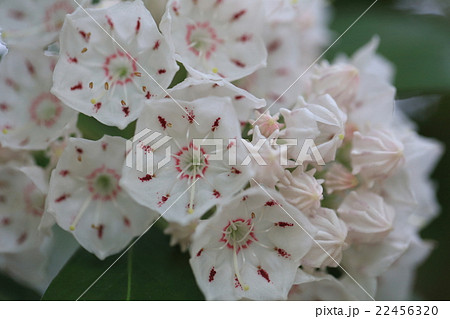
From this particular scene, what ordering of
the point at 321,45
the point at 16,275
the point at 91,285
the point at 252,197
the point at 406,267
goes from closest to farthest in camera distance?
1. the point at 252,197
2. the point at 91,285
3. the point at 16,275
4. the point at 406,267
5. the point at 321,45

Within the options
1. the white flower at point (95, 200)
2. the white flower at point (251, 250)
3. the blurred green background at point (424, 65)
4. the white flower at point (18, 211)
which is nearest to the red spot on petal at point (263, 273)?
the white flower at point (251, 250)

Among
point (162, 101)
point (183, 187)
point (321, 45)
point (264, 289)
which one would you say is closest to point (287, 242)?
point (264, 289)

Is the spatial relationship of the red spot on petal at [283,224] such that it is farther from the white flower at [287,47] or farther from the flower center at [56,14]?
the flower center at [56,14]

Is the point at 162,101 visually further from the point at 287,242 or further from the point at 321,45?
the point at 321,45

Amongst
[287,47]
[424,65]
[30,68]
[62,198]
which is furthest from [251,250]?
[424,65]

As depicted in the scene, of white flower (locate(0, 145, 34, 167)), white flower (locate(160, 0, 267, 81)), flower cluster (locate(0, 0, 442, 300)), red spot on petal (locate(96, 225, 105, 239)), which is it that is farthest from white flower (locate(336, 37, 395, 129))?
white flower (locate(0, 145, 34, 167))

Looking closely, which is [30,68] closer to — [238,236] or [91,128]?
[91,128]
